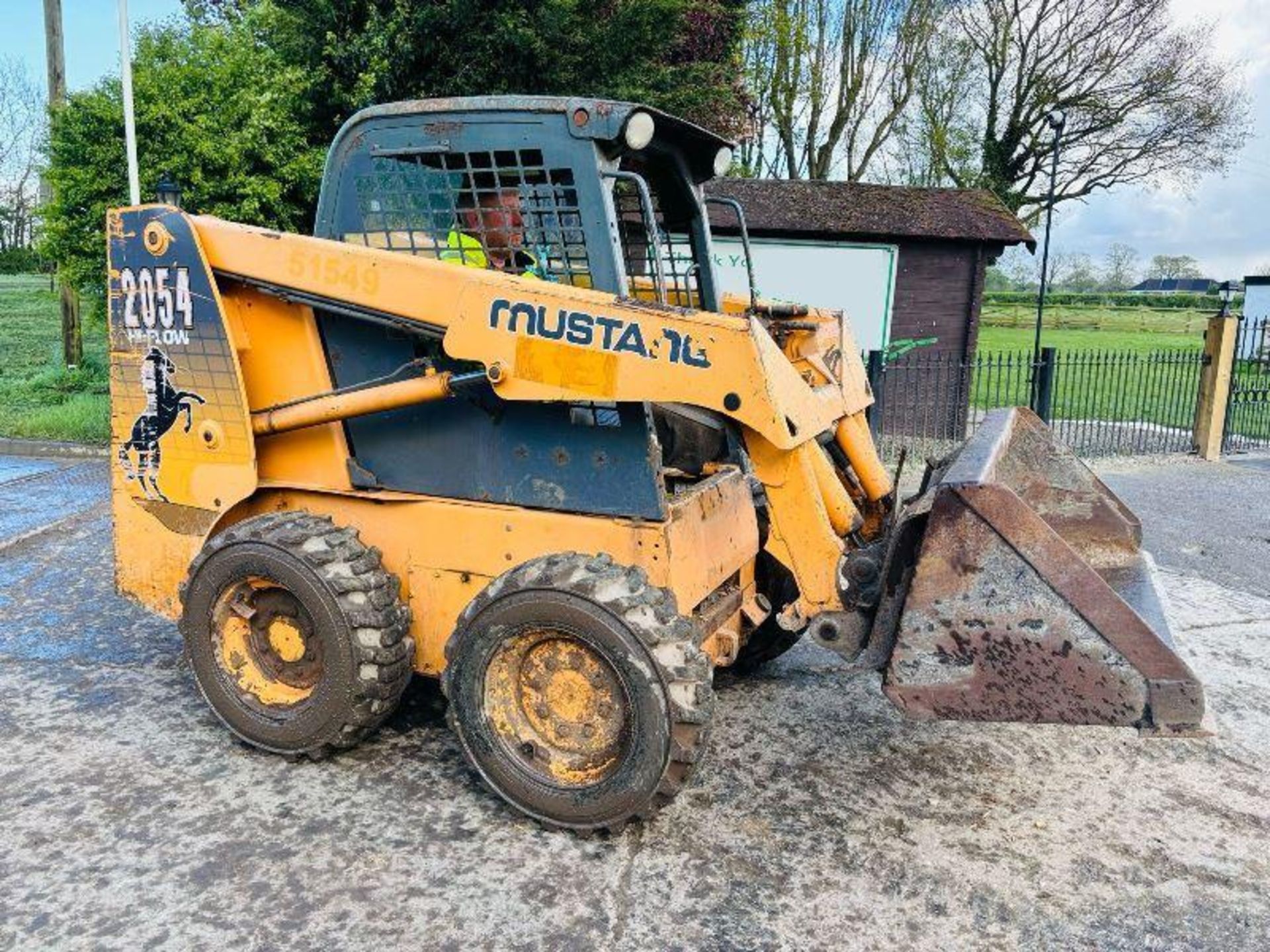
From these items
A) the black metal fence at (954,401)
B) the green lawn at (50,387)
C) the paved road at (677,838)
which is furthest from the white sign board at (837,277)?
the paved road at (677,838)

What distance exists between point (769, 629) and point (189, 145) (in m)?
7.95

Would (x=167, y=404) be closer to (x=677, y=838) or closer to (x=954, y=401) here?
(x=677, y=838)

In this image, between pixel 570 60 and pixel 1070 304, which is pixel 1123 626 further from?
pixel 1070 304

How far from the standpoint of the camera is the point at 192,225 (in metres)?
3.77

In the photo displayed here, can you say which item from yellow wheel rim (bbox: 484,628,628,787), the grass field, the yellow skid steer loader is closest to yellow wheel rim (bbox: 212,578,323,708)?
the yellow skid steer loader

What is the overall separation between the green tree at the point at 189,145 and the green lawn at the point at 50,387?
1.48 meters

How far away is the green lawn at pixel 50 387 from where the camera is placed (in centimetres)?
1045

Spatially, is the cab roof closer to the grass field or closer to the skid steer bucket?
the skid steer bucket

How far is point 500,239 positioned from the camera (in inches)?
142

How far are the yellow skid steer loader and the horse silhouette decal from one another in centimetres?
2

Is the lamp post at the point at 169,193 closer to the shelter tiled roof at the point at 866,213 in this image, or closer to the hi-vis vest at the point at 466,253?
the hi-vis vest at the point at 466,253

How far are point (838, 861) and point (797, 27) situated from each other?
20.8m

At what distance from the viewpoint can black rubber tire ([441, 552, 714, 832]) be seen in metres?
3.11

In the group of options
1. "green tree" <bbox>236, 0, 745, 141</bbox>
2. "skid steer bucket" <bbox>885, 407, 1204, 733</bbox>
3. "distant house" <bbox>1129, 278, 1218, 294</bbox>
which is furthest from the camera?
"distant house" <bbox>1129, 278, 1218, 294</bbox>
